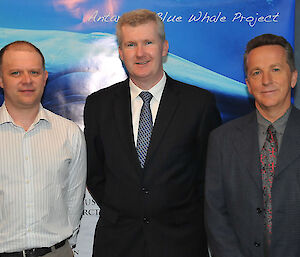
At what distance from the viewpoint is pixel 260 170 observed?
191 centimetres

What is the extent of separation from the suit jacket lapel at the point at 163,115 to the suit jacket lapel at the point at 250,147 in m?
0.43

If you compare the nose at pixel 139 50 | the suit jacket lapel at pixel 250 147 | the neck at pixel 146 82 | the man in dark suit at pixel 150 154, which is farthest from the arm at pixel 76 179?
the suit jacket lapel at pixel 250 147

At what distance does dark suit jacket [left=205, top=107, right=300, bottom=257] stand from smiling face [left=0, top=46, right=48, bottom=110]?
110 cm

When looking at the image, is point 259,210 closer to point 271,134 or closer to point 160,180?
point 271,134

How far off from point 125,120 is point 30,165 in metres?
0.63

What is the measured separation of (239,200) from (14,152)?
131 cm

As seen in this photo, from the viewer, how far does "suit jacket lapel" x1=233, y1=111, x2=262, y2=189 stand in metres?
1.91

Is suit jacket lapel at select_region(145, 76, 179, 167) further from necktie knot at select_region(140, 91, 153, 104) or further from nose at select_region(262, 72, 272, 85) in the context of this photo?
nose at select_region(262, 72, 272, 85)

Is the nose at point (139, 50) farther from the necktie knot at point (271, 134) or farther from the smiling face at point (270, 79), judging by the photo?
the necktie knot at point (271, 134)

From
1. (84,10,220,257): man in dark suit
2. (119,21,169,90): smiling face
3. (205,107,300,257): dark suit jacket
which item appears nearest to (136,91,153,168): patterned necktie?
(84,10,220,257): man in dark suit

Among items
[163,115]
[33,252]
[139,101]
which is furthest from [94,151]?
[33,252]

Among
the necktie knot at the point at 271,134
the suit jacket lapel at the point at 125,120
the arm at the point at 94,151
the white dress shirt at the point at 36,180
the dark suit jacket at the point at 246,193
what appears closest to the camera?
the dark suit jacket at the point at 246,193

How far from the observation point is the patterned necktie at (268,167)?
1876mm

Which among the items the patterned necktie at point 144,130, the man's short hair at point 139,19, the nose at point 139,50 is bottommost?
the patterned necktie at point 144,130
